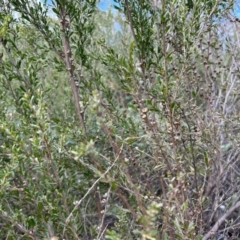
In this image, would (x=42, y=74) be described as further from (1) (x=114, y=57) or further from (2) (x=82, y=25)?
(1) (x=114, y=57)

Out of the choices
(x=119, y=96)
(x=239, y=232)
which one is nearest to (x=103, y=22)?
(x=119, y=96)

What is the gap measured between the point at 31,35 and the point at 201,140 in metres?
1.08

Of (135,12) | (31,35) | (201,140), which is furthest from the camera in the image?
(31,35)

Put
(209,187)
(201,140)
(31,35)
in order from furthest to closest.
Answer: (209,187), (31,35), (201,140)

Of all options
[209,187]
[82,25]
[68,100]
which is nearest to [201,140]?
[209,187]

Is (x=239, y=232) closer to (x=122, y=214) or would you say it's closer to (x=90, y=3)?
(x=122, y=214)

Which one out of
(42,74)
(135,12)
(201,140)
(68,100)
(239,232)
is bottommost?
(239,232)

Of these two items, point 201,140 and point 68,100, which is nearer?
point 201,140

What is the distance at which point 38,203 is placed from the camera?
1.59 meters

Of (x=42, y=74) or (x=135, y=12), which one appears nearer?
(x=135, y=12)

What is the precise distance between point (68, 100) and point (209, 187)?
1.29 meters

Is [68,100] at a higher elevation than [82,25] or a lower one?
lower

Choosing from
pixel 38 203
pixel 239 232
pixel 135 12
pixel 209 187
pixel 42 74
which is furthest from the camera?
pixel 42 74

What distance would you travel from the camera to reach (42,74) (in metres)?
2.94
